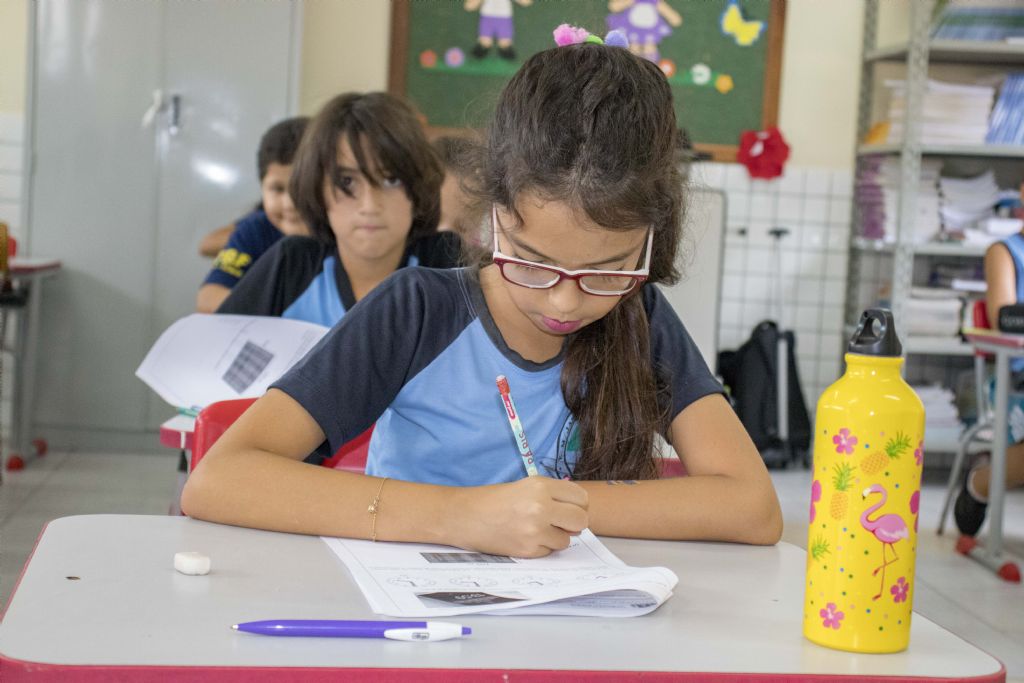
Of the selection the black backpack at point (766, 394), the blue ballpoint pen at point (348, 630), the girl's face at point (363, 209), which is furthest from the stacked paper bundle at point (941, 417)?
the blue ballpoint pen at point (348, 630)

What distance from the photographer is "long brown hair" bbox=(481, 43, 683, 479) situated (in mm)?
1211

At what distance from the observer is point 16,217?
475 centimetres

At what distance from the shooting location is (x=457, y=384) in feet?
4.46

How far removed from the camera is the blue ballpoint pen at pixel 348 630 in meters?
0.74

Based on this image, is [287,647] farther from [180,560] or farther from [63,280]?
[63,280]

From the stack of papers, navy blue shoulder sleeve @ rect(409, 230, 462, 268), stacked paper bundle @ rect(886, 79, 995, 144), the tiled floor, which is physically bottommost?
the tiled floor

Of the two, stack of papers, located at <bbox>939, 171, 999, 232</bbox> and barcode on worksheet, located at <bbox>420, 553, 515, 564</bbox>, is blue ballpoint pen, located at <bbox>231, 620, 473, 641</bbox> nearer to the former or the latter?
barcode on worksheet, located at <bbox>420, 553, 515, 564</bbox>

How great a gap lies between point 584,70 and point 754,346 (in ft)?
12.8

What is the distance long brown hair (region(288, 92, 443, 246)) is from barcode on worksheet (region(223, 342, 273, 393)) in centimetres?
43

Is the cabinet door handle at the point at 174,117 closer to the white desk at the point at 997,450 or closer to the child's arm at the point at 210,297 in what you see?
the child's arm at the point at 210,297

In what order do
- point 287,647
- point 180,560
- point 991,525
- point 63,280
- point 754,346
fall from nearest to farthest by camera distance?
point 287,647, point 180,560, point 991,525, point 63,280, point 754,346

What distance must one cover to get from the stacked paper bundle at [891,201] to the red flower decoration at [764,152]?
38 cm

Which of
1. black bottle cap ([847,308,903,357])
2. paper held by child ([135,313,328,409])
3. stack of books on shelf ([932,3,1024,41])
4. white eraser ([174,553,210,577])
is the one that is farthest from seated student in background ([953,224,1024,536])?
white eraser ([174,553,210,577])

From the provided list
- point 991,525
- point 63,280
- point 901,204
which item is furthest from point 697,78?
point 63,280
